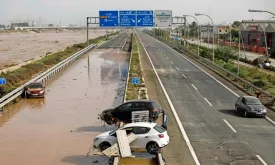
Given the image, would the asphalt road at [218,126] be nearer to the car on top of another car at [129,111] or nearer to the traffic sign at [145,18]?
the car on top of another car at [129,111]

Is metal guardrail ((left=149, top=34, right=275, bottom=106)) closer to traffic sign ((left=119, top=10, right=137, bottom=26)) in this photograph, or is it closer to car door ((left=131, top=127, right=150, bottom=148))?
traffic sign ((left=119, top=10, right=137, bottom=26))

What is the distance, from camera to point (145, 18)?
73.6 m

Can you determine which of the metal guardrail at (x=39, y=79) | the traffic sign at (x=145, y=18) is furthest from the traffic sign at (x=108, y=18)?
the metal guardrail at (x=39, y=79)

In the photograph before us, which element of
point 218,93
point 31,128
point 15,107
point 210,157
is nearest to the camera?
point 210,157

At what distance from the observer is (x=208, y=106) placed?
97.5 ft

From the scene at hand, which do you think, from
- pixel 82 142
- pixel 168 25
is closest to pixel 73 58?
pixel 168 25

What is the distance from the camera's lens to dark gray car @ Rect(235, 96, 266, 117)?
85.5 ft

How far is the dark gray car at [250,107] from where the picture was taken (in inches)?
1025

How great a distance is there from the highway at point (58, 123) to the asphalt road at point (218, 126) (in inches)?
193

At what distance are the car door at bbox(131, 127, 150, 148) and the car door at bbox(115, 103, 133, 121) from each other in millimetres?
5185

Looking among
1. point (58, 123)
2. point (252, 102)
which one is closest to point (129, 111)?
point (58, 123)

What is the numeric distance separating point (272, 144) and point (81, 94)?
21379 mm

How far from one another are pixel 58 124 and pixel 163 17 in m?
51.3

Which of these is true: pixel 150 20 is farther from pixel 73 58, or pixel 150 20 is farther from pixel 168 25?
pixel 73 58
